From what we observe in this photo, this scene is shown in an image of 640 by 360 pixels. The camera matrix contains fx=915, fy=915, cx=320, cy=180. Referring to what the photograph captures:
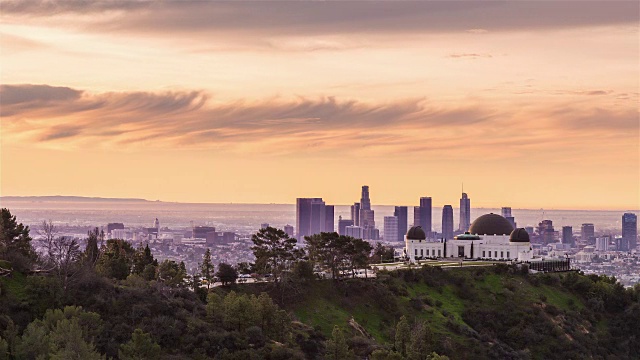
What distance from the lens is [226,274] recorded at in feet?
262

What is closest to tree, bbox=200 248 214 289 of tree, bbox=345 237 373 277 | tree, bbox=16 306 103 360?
tree, bbox=345 237 373 277

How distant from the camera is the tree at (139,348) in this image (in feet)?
180

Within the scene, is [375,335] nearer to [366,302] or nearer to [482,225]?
[366,302]

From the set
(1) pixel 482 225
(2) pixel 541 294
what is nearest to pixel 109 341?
(2) pixel 541 294

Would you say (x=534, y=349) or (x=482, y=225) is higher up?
(x=482, y=225)

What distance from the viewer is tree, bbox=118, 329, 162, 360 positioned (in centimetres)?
5494

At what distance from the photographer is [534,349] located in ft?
291

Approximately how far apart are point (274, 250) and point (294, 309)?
7192mm

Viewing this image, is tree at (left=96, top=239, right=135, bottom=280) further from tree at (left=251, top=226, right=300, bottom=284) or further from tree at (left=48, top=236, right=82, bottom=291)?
tree at (left=251, top=226, right=300, bottom=284)

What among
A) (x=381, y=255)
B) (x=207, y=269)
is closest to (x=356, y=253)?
(x=207, y=269)

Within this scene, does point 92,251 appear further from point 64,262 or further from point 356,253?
point 356,253

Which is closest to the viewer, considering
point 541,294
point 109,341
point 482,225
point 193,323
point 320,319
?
point 109,341

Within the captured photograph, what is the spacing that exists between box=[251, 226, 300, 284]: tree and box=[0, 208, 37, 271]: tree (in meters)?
20.2

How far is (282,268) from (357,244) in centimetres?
944
